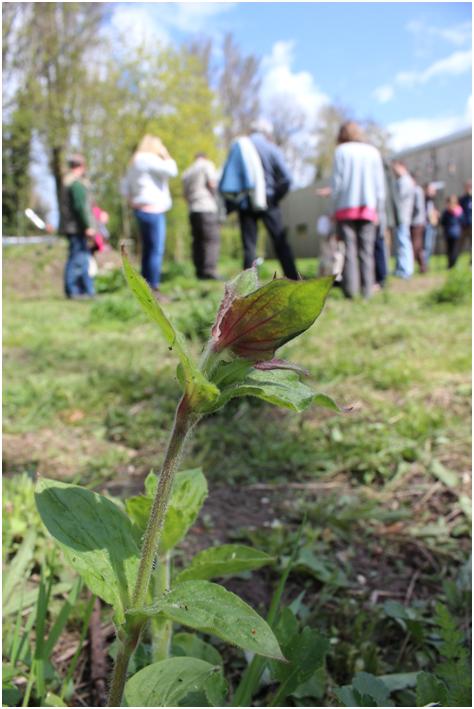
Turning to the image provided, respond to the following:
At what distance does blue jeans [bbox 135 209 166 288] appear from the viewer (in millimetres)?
7160

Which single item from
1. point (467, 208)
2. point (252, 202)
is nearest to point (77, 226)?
point (252, 202)

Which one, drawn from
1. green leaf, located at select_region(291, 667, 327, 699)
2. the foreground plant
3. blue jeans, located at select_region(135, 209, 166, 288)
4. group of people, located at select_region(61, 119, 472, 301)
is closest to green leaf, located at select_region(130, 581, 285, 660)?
the foreground plant

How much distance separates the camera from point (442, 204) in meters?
19.1

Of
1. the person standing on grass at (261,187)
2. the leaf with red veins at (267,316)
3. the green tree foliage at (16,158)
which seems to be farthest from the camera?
the green tree foliage at (16,158)

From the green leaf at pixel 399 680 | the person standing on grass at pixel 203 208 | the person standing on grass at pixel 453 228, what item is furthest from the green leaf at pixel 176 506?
the person standing on grass at pixel 453 228

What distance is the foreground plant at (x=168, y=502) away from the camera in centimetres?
63

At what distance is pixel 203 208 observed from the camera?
9.19 m

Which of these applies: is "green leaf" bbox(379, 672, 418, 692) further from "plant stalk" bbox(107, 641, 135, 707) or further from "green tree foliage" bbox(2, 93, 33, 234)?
"green tree foliage" bbox(2, 93, 33, 234)

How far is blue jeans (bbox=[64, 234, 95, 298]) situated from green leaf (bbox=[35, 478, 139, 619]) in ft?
25.7

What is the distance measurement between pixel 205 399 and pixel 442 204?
66.1ft

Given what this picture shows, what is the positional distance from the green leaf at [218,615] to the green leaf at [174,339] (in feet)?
0.71

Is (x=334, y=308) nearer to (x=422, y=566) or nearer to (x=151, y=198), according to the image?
(x=151, y=198)

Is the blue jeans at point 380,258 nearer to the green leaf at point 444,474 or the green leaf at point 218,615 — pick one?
the green leaf at point 444,474

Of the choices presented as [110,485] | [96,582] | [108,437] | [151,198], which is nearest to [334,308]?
[151,198]
